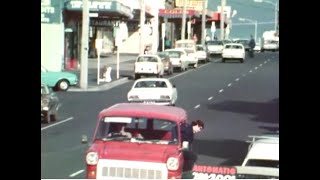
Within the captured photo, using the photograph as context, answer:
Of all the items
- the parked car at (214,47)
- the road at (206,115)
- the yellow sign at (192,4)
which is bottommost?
the road at (206,115)

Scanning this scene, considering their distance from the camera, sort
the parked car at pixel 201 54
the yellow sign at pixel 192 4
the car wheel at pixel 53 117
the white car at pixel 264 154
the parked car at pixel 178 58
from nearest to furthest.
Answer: the white car at pixel 264 154, the car wheel at pixel 53 117, the parked car at pixel 178 58, the parked car at pixel 201 54, the yellow sign at pixel 192 4

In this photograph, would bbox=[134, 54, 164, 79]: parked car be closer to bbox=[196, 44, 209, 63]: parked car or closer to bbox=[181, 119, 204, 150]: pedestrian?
bbox=[196, 44, 209, 63]: parked car

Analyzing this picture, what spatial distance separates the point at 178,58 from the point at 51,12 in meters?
10.5

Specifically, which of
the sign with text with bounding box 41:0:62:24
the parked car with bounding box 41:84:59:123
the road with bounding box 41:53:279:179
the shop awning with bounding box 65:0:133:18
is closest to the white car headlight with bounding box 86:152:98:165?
the road with bounding box 41:53:279:179

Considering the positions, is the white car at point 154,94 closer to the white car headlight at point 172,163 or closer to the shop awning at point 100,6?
Result: the white car headlight at point 172,163

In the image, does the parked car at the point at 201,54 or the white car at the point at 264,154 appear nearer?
the white car at the point at 264,154

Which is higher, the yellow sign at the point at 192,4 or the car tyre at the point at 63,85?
the yellow sign at the point at 192,4

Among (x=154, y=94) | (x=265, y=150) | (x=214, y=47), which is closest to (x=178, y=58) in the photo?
(x=214, y=47)

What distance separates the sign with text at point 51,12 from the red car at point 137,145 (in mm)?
38802

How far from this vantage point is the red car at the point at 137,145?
12211mm

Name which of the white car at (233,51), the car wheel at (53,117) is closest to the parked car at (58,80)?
the car wheel at (53,117)
